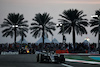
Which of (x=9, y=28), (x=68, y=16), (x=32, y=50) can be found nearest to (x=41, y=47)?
(x=32, y=50)

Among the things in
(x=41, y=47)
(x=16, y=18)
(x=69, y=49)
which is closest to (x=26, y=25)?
(x=16, y=18)

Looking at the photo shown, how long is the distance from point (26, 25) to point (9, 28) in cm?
407

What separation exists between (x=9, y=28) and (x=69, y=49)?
20.8m

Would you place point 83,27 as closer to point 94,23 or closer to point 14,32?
point 94,23

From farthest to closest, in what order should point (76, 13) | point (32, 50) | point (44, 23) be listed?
1. point (44, 23)
2. point (76, 13)
3. point (32, 50)

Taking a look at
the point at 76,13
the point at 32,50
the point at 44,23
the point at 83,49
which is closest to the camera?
the point at 83,49

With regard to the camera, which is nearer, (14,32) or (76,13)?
(76,13)

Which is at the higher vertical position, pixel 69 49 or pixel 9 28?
pixel 9 28

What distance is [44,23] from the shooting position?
5841 cm

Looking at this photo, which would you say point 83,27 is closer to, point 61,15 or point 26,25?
point 61,15

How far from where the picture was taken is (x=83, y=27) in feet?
176

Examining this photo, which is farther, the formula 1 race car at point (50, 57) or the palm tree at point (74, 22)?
the palm tree at point (74, 22)

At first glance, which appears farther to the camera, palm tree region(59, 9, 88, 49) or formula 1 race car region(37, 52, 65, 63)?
palm tree region(59, 9, 88, 49)

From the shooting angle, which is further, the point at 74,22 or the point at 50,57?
the point at 74,22
